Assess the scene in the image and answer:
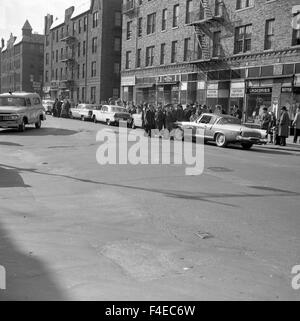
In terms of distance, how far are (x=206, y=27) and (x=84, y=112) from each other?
38.6 feet

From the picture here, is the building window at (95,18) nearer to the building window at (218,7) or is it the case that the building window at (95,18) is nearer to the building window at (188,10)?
the building window at (188,10)

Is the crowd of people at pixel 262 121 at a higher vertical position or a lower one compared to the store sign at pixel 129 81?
lower

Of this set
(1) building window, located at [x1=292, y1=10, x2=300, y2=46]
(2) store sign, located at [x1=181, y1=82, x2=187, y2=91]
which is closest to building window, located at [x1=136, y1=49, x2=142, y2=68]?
(2) store sign, located at [x1=181, y1=82, x2=187, y2=91]

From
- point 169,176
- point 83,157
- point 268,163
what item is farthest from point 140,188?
point 268,163

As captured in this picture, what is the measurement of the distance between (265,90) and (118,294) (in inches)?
1074

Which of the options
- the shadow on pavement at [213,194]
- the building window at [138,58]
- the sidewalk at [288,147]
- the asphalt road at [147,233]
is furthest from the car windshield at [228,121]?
the building window at [138,58]

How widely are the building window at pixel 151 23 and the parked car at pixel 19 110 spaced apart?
806 inches

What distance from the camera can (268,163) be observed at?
14.7 meters

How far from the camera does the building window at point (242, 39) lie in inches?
1260

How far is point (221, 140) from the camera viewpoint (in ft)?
66.3

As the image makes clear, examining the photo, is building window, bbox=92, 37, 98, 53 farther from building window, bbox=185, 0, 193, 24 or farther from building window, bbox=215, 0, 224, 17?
building window, bbox=215, 0, 224, 17

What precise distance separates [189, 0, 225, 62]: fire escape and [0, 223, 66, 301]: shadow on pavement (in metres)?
30.9

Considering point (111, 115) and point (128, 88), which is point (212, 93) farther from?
point (128, 88)
